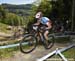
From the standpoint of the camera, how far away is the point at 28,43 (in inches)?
302

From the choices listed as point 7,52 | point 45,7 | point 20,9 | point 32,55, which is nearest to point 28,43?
point 32,55

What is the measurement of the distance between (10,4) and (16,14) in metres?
0.23

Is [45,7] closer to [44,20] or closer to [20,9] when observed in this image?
[44,20]

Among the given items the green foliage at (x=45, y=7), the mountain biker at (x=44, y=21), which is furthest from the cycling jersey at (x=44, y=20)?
Result: the green foliage at (x=45, y=7)

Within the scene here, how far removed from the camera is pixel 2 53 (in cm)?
754

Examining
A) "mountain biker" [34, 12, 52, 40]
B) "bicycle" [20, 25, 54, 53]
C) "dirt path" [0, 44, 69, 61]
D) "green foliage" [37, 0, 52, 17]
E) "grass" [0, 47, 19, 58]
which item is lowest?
"dirt path" [0, 44, 69, 61]

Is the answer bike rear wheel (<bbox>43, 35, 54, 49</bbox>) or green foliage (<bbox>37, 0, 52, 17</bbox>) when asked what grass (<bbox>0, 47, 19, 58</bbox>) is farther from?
green foliage (<bbox>37, 0, 52, 17</bbox>)

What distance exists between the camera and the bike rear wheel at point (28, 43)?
25.0 ft

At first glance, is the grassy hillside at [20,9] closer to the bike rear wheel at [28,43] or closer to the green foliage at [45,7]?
the green foliage at [45,7]

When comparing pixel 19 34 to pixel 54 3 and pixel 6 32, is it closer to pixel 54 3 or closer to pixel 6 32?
pixel 6 32

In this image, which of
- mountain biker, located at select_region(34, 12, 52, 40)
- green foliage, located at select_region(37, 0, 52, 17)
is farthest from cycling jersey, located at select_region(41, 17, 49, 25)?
green foliage, located at select_region(37, 0, 52, 17)

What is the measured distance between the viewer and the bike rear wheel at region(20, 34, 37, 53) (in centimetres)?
761

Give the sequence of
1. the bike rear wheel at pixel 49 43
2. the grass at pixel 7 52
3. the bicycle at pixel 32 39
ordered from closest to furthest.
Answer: the grass at pixel 7 52 → the bicycle at pixel 32 39 → the bike rear wheel at pixel 49 43

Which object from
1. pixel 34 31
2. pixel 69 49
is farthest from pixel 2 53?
pixel 69 49
